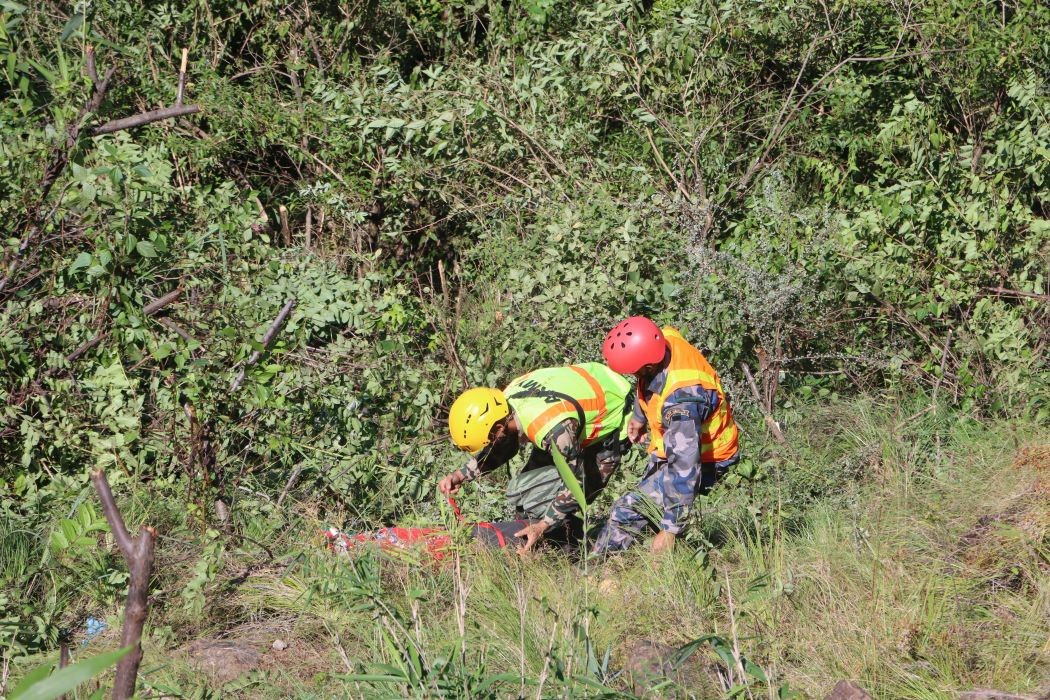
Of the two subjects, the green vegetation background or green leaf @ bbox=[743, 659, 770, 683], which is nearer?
green leaf @ bbox=[743, 659, 770, 683]

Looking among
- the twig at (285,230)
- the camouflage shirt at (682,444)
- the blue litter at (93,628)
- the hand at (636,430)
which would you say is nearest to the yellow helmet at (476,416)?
the hand at (636,430)

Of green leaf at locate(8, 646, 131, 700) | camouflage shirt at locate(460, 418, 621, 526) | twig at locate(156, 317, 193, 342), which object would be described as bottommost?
camouflage shirt at locate(460, 418, 621, 526)

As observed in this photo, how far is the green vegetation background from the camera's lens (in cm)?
508

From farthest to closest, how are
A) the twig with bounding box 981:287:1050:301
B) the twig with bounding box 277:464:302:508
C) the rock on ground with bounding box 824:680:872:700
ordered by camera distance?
the twig with bounding box 981:287:1050:301, the twig with bounding box 277:464:302:508, the rock on ground with bounding box 824:680:872:700

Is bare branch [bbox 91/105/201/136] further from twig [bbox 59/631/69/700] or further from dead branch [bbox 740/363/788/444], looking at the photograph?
dead branch [bbox 740/363/788/444]

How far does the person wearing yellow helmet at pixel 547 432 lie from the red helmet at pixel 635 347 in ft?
1.25

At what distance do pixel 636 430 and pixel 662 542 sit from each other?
854mm

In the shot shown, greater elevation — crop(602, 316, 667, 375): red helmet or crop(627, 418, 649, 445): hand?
crop(602, 316, 667, 375): red helmet

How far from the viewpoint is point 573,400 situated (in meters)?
5.68

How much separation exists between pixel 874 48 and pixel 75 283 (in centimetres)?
625

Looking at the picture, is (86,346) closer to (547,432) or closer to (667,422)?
(547,432)

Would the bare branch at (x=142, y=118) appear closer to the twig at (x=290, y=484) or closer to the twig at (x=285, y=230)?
the twig at (x=290, y=484)

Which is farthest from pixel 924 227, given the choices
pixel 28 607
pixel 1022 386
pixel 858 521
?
pixel 28 607

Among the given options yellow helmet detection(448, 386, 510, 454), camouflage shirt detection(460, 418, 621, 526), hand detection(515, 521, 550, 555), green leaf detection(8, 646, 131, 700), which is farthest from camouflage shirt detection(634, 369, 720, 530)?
green leaf detection(8, 646, 131, 700)
